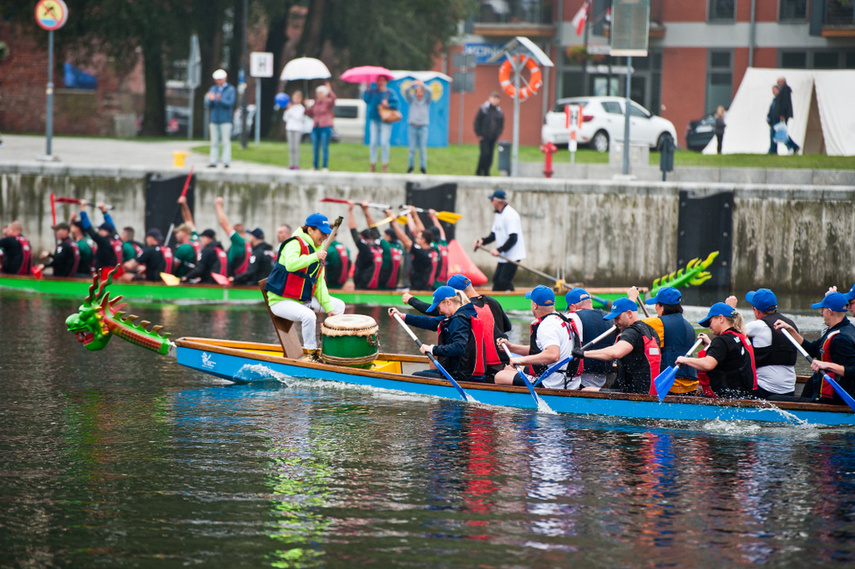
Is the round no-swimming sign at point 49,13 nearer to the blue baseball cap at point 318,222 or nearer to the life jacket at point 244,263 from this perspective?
the life jacket at point 244,263

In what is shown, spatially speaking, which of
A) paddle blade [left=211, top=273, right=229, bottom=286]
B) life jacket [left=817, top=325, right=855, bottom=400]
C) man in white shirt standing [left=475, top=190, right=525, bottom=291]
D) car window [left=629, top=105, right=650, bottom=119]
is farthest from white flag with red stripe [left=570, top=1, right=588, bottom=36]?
life jacket [left=817, top=325, right=855, bottom=400]

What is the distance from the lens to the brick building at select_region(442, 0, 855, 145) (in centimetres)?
3800

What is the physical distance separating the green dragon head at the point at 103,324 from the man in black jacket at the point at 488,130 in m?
12.5

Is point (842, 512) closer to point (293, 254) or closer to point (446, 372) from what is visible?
point (446, 372)

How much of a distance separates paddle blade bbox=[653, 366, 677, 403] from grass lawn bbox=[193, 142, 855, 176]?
14266 mm

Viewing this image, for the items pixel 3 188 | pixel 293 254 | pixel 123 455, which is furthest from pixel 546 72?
pixel 123 455

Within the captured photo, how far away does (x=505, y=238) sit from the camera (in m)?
17.6

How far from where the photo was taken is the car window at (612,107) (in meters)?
32.8

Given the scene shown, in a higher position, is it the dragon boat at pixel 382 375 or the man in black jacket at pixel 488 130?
the man in black jacket at pixel 488 130

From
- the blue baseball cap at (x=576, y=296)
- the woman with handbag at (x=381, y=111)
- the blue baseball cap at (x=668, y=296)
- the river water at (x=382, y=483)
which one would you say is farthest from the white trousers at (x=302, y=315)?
the woman with handbag at (x=381, y=111)

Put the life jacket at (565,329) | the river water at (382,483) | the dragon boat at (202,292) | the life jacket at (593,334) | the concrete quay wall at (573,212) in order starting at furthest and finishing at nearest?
the concrete quay wall at (573,212)
the dragon boat at (202,292)
the life jacket at (593,334)
the life jacket at (565,329)
the river water at (382,483)

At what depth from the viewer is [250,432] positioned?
401 inches

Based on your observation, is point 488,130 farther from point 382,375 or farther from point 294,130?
point 382,375

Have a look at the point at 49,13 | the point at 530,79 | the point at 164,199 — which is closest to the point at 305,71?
the point at 164,199
